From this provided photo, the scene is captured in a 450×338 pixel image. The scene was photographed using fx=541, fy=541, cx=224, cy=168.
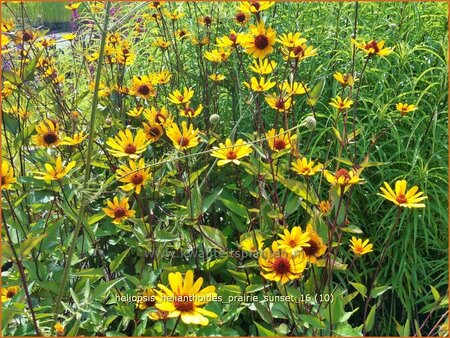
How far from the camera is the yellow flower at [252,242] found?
0.98 metres

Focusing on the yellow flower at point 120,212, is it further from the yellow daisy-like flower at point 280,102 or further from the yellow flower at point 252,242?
the yellow daisy-like flower at point 280,102

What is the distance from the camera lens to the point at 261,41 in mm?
1119

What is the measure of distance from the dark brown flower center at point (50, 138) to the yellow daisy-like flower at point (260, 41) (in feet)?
1.54

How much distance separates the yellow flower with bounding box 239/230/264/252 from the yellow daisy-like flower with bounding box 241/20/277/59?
14.6 inches

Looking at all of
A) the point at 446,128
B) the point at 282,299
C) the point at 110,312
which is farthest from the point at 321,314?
the point at 446,128

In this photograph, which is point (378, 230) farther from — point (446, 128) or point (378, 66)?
point (378, 66)

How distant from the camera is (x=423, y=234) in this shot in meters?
1.42

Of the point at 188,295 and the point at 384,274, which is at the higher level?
the point at 188,295

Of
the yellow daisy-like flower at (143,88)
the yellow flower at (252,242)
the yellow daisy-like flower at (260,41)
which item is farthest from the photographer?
the yellow daisy-like flower at (143,88)

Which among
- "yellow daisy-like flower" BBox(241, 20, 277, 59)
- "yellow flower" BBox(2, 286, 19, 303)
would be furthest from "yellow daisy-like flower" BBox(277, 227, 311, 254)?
"yellow flower" BBox(2, 286, 19, 303)

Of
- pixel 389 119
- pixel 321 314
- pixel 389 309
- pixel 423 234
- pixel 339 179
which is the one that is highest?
pixel 339 179

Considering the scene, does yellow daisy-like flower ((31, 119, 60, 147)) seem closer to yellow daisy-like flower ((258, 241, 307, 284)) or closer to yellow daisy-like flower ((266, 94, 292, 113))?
yellow daisy-like flower ((266, 94, 292, 113))

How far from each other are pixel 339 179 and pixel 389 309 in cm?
73

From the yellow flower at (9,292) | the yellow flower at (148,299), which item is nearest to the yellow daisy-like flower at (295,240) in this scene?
the yellow flower at (148,299)
